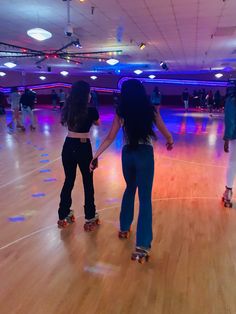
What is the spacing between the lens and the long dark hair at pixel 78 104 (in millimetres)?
2682

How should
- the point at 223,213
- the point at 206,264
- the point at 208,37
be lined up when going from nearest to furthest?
1. the point at 206,264
2. the point at 223,213
3. the point at 208,37

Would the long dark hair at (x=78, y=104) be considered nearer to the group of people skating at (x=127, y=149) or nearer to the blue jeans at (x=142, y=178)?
the group of people skating at (x=127, y=149)

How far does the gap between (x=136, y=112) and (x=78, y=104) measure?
65 centimetres

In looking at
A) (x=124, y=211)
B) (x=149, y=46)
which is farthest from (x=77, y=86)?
(x=149, y=46)

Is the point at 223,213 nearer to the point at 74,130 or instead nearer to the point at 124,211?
the point at 124,211

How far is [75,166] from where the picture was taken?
285 cm

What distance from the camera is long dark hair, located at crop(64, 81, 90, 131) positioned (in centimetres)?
268

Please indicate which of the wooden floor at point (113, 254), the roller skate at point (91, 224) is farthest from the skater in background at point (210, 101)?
the roller skate at point (91, 224)

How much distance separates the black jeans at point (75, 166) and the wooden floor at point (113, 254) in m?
0.20

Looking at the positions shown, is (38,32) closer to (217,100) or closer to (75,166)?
(75,166)

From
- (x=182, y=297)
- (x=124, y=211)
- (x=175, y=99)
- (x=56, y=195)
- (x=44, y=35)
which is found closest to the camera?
(x=182, y=297)

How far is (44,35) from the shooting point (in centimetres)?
648

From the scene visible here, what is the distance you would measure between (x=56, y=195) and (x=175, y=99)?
808 inches

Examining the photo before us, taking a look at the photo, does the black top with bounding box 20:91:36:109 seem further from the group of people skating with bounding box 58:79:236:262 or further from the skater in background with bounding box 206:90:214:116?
the skater in background with bounding box 206:90:214:116
